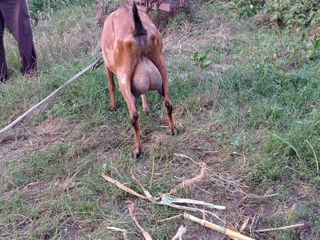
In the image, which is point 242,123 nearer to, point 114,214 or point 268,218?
point 268,218

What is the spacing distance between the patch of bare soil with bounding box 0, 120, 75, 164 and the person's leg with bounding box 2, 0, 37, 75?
57.7 inches

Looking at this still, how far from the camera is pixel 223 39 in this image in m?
5.78

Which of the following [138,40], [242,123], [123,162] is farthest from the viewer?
[242,123]

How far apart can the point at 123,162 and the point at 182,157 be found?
0.55 meters

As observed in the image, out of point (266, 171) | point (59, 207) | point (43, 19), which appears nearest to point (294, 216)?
point (266, 171)

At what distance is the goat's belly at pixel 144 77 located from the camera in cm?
341

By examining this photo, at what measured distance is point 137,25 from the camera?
3.21 metres

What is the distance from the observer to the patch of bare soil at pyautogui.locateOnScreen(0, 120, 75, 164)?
3854mm

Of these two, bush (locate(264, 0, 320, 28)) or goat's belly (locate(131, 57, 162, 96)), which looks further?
bush (locate(264, 0, 320, 28))

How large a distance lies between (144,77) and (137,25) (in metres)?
0.47

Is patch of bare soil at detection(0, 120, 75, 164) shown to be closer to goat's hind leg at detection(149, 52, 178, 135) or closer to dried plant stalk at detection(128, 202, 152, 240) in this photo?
goat's hind leg at detection(149, 52, 178, 135)

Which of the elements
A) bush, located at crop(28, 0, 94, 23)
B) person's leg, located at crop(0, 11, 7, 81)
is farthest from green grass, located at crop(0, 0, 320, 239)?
bush, located at crop(28, 0, 94, 23)

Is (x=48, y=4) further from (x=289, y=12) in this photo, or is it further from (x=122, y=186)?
(x=122, y=186)

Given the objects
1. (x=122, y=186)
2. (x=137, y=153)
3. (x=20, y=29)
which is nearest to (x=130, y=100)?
(x=137, y=153)
